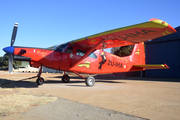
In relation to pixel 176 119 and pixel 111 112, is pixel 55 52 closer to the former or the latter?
pixel 111 112

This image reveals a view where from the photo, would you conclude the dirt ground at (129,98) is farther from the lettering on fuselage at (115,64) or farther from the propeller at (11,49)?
the lettering on fuselage at (115,64)

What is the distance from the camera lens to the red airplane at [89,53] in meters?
7.75

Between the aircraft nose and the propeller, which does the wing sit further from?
the aircraft nose

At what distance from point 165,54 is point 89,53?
18.8 metres

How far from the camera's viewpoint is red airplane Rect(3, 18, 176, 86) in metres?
7.75

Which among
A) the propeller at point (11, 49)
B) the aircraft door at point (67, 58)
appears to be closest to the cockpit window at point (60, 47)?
the aircraft door at point (67, 58)

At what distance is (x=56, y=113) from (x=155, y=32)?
273 inches

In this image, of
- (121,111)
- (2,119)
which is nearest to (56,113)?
(2,119)

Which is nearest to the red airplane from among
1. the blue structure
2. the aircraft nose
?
the aircraft nose

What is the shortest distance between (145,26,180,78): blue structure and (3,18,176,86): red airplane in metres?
12.6

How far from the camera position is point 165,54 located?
23562 mm

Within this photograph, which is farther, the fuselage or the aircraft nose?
the fuselage

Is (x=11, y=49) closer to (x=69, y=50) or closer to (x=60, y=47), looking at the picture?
(x=60, y=47)

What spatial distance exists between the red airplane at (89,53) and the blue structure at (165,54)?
12.6 metres
